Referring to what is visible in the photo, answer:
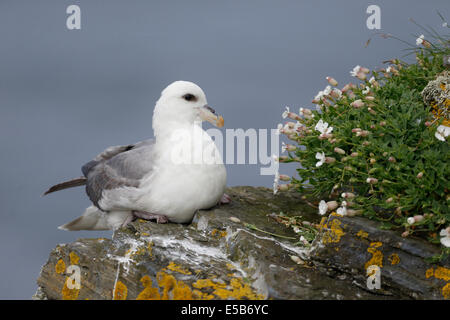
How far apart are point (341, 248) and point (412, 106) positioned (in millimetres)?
1452

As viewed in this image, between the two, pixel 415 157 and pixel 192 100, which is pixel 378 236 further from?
Result: pixel 192 100

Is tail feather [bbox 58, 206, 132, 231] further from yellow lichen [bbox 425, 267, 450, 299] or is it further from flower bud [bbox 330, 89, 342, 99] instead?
yellow lichen [bbox 425, 267, 450, 299]

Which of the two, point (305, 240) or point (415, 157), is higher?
point (415, 157)

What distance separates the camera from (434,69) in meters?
5.95

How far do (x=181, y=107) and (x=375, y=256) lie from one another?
246 centimetres

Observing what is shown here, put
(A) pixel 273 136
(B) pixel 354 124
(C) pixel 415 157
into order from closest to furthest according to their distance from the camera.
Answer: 1. (C) pixel 415 157
2. (B) pixel 354 124
3. (A) pixel 273 136

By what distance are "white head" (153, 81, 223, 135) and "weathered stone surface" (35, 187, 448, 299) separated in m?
1.02

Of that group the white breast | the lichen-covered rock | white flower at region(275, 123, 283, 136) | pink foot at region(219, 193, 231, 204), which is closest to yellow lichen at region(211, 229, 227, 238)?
the lichen-covered rock

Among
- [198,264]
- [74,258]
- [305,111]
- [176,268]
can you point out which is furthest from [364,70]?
[74,258]

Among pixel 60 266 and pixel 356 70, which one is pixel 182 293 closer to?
pixel 60 266

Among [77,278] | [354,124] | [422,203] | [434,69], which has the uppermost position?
[434,69]

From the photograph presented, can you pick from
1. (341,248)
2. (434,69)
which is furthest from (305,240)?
(434,69)

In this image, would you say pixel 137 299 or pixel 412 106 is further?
pixel 412 106
